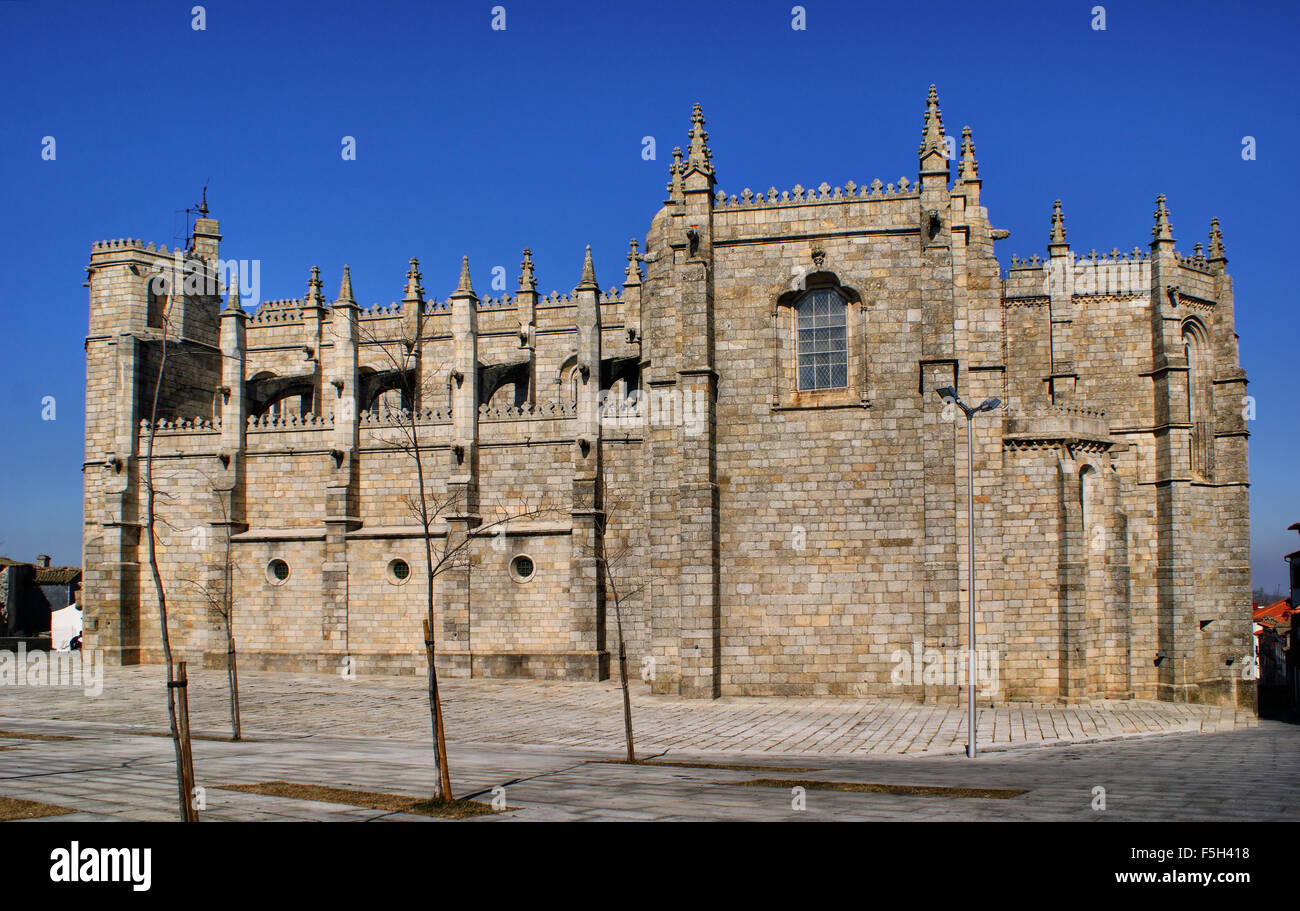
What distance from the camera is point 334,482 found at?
3525 cm

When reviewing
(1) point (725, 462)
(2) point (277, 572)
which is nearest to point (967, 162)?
(1) point (725, 462)

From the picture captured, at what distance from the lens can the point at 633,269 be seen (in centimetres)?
4047

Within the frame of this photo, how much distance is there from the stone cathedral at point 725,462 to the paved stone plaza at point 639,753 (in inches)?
83.6

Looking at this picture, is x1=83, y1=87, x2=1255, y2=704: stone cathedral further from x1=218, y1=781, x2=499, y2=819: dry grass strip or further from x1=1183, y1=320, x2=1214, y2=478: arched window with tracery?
x1=218, y1=781, x2=499, y2=819: dry grass strip

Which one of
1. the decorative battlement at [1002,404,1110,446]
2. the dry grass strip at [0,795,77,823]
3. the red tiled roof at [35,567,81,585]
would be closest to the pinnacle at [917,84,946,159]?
the decorative battlement at [1002,404,1110,446]

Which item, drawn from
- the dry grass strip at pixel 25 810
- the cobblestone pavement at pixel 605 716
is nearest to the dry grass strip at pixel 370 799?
the dry grass strip at pixel 25 810

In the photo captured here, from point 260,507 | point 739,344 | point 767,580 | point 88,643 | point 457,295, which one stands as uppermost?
point 457,295

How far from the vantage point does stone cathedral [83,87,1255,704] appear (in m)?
27.3

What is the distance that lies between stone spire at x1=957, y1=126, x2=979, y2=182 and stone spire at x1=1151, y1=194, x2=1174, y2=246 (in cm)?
949

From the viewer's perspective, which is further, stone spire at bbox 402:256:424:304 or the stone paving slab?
stone spire at bbox 402:256:424:304

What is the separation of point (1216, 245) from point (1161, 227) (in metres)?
3.98

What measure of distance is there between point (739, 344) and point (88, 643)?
86.7 ft
